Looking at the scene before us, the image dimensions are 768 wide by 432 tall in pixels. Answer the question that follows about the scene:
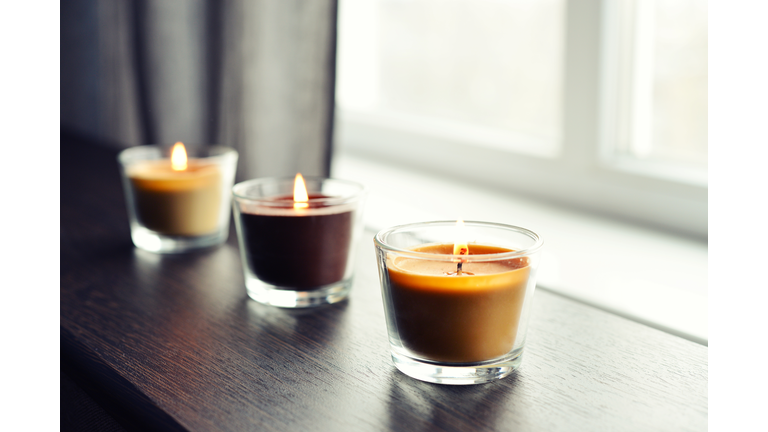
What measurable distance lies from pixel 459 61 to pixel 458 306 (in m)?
1.29

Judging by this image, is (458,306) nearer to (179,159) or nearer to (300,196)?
(300,196)

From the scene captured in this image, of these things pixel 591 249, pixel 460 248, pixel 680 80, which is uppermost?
pixel 680 80

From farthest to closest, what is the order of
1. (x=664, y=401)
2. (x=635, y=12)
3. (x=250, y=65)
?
(x=250, y=65) → (x=635, y=12) → (x=664, y=401)

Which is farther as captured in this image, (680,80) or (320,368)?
(680,80)

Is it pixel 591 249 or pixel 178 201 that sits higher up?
pixel 178 201

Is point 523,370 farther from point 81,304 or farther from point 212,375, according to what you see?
point 81,304

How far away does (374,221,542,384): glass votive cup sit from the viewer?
474mm

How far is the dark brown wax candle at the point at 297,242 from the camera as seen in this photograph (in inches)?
25.2

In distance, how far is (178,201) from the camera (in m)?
0.81

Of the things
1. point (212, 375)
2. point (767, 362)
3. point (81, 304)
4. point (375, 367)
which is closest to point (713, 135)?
point (767, 362)

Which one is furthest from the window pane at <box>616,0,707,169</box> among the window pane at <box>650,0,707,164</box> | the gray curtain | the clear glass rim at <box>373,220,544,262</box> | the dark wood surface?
the clear glass rim at <box>373,220,544,262</box>

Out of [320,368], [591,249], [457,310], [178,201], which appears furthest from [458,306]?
[591,249]

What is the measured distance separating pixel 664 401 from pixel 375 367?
0.69 feet

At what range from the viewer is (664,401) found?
0.45 metres
